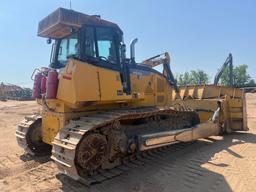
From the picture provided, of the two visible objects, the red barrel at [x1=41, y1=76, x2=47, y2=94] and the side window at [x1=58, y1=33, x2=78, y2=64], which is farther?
the red barrel at [x1=41, y1=76, x2=47, y2=94]

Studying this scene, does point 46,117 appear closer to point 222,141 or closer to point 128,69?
point 128,69

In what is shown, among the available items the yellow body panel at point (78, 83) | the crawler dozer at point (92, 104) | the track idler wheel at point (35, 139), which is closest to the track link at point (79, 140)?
the crawler dozer at point (92, 104)

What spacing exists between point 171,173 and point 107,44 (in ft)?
10.3

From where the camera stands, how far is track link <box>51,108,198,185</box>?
5.32 m

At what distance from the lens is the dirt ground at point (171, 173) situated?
5652 millimetres

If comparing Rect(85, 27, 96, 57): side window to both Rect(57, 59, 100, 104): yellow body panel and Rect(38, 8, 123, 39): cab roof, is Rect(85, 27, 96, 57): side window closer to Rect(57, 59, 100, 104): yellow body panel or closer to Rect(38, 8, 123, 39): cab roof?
Rect(38, 8, 123, 39): cab roof

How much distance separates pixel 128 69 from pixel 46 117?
2250 millimetres

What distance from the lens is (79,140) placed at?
529cm

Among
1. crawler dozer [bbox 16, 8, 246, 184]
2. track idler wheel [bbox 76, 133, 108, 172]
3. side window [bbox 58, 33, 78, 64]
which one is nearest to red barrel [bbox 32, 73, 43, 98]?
crawler dozer [bbox 16, 8, 246, 184]

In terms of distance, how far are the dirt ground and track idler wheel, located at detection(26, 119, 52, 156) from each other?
0.92ft

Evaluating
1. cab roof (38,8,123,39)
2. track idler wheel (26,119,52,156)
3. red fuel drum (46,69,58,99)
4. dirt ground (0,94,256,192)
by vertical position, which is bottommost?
dirt ground (0,94,256,192)

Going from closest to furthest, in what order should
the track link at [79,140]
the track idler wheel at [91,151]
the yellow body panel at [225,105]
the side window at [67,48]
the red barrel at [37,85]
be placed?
the track link at [79,140]
the track idler wheel at [91,151]
the side window at [67,48]
the red barrel at [37,85]
the yellow body panel at [225,105]

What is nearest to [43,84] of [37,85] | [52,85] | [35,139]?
[37,85]

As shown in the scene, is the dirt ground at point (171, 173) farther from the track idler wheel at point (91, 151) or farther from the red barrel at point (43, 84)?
the red barrel at point (43, 84)
